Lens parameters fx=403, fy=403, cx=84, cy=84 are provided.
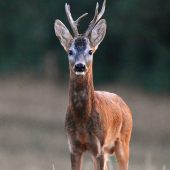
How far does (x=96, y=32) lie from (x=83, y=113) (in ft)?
3.18

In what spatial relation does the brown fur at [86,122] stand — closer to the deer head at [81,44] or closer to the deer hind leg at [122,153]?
the deer head at [81,44]

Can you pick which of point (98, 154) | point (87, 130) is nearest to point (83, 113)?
point (87, 130)

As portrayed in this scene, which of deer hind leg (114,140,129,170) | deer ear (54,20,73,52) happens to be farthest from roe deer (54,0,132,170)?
deer hind leg (114,140,129,170)

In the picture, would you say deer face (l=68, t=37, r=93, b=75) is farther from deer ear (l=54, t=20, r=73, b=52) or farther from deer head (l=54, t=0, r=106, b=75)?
deer ear (l=54, t=20, r=73, b=52)

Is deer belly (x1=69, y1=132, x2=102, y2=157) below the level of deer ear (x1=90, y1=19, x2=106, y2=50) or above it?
below

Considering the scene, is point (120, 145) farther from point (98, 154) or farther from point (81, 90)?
point (81, 90)

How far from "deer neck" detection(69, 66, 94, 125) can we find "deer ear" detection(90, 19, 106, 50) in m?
0.34

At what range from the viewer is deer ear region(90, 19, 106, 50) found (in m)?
4.61

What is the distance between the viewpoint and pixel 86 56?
14.3 ft

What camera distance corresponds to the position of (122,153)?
532cm

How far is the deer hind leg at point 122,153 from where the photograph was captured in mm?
5285

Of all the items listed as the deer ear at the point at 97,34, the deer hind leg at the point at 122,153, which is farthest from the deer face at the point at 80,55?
the deer hind leg at the point at 122,153

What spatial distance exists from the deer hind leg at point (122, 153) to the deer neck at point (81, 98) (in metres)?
0.97

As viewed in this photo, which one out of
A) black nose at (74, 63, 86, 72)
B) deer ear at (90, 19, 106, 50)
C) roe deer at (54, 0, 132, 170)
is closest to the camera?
black nose at (74, 63, 86, 72)
